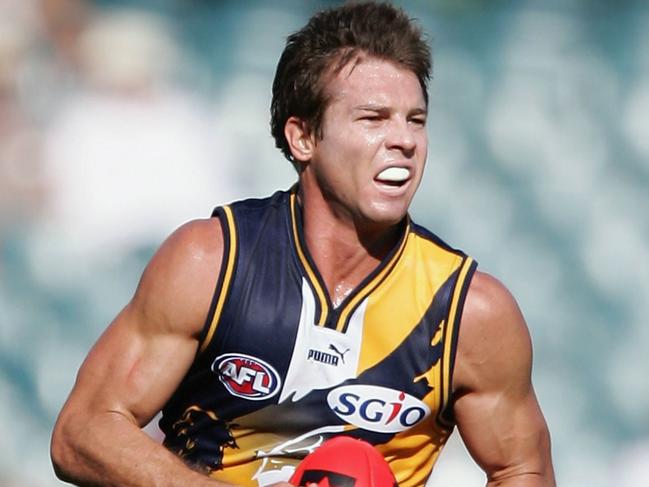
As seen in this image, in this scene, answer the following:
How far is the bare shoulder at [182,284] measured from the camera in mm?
4109

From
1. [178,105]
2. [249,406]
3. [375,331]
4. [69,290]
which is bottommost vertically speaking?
[249,406]

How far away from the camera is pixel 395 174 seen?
4156 mm

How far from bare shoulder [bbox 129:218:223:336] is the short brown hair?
20.1 inches

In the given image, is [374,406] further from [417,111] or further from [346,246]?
[417,111]

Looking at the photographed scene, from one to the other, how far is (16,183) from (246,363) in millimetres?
2861

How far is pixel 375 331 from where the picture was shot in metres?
4.25

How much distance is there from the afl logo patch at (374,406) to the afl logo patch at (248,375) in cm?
17

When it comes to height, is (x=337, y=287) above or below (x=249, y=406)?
above

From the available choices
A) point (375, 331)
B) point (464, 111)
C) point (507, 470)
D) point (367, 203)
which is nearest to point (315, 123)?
point (367, 203)

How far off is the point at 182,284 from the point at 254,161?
8.84ft

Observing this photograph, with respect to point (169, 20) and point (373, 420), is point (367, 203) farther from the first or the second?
point (169, 20)

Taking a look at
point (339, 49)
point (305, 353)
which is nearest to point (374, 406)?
point (305, 353)

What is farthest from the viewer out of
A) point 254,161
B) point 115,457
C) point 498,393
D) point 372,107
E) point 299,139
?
point 254,161

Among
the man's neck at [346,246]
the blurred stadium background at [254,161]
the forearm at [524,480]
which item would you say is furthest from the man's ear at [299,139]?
the blurred stadium background at [254,161]
